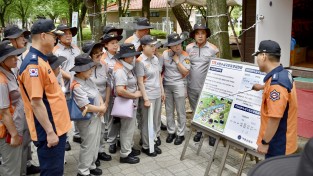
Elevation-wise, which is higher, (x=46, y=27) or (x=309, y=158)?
(x=46, y=27)

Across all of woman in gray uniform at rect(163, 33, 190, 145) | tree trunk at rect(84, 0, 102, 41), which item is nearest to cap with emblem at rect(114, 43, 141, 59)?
woman in gray uniform at rect(163, 33, 190, 145)

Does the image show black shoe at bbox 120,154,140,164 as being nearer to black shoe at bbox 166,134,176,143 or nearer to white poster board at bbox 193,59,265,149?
black shoe at bbox 166,134,176,143

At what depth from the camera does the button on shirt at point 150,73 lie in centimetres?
466

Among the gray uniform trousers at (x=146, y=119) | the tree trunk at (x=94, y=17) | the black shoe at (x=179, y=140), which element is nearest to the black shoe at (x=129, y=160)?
the gray uniform trousers at (x=146, y=119)

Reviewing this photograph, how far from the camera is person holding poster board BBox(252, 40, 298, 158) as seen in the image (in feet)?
9.00

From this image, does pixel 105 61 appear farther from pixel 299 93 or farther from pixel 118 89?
pixel 299 93

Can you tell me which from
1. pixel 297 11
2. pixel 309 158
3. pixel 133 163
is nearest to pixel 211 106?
pixel 133 163

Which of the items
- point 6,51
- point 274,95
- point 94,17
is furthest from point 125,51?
point 94,17

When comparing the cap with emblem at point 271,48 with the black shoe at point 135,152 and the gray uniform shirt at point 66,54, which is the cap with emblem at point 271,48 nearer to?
the black shoe at point 135,152

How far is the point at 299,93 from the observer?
15.6 feet

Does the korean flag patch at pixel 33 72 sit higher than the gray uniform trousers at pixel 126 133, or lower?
higher

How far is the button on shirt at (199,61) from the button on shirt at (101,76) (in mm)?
1450

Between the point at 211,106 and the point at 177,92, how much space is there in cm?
100

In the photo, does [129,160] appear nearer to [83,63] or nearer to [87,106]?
[87,106]
